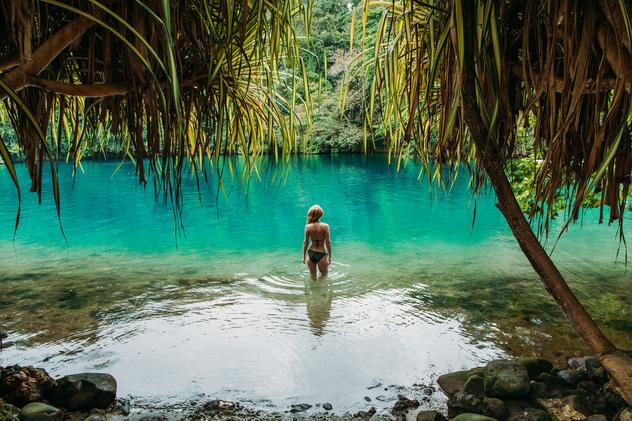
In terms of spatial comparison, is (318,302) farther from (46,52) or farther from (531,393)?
(46,52)

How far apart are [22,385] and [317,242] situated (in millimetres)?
4048

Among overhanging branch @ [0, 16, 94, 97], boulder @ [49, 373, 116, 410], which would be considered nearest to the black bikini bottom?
boulder @ [49, 373, 116, 410]

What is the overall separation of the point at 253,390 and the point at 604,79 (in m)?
3.10

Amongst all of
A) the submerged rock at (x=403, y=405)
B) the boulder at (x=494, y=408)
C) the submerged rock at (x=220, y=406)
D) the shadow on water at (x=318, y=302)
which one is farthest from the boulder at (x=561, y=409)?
the shadow on water at (x=318, y=302)

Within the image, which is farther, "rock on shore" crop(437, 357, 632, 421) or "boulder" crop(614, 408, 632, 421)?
"rock on shore" crop(437, 357, 632, 421)

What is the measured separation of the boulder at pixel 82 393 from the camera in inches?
128

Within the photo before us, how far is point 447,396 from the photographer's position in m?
3.53

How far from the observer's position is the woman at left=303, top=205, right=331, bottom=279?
665 cm

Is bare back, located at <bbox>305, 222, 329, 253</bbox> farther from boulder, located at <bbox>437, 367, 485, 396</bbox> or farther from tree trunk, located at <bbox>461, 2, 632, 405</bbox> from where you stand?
tree trunk, located at <bbox>461, 2, 632, 405</bbox>

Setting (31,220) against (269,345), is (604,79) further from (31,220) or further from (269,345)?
(31,220)

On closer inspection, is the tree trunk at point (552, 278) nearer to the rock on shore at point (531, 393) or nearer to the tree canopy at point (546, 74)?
the tree canopy at point (546, 74)

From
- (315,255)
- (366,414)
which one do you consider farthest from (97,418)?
(315,255)

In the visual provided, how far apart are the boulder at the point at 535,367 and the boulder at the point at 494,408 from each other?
521 millimetres

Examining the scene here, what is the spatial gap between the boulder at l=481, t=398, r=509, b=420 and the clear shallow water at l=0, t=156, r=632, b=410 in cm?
73
